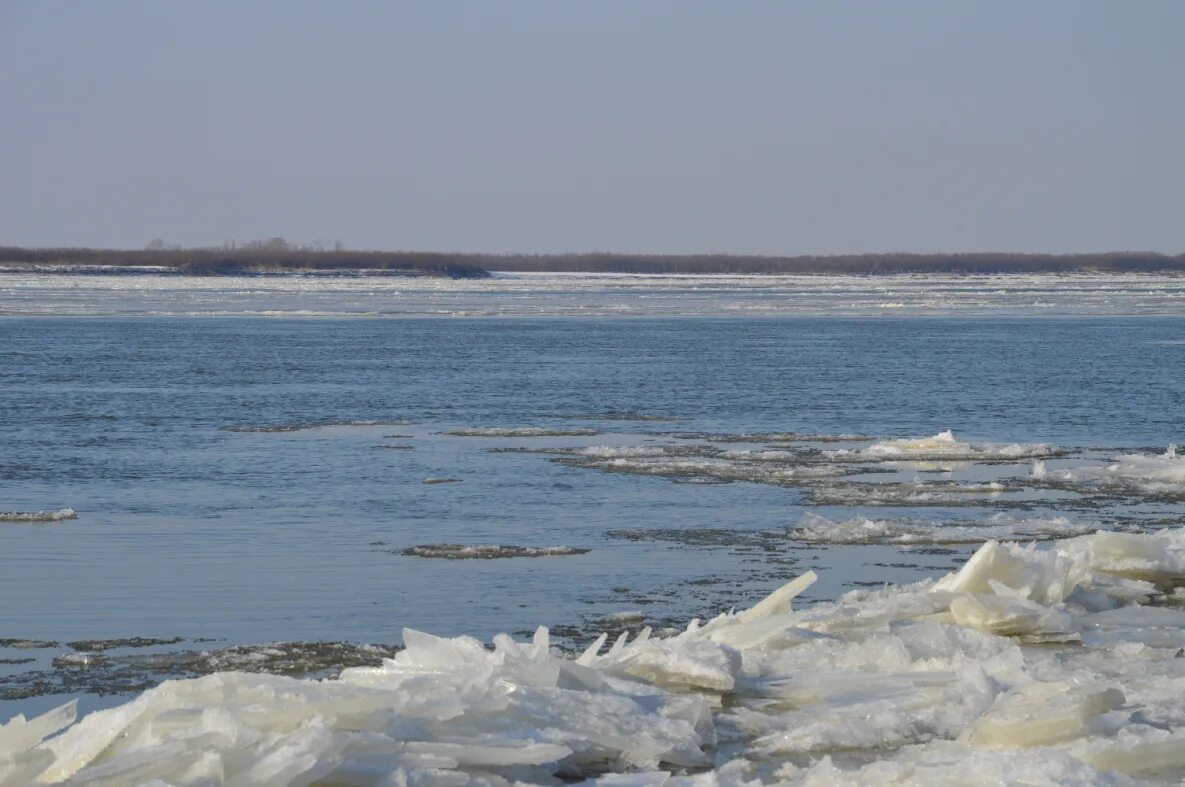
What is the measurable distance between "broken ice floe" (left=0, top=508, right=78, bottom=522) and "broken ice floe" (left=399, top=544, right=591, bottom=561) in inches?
103

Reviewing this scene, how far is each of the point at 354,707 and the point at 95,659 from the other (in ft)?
8.00

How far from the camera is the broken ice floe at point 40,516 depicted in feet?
36.9

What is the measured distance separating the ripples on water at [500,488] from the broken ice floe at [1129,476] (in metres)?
0.05

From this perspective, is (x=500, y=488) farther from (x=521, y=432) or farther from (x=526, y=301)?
(x=526, y=301)

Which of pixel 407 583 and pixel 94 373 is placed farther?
pixel 94 373

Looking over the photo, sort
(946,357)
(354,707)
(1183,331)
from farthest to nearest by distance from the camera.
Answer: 1. (1183,331)
2. (946,357)
3. (354,707)

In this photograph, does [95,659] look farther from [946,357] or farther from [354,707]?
[946,357]

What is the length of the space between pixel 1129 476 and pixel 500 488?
4.90 metres

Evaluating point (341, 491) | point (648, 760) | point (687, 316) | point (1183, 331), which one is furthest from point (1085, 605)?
point (687, 316)

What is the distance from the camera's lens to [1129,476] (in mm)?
13234

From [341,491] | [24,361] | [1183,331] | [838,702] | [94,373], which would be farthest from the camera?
[1183,331]

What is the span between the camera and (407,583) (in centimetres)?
910

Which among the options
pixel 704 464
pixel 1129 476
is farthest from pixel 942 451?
pixel 704 464

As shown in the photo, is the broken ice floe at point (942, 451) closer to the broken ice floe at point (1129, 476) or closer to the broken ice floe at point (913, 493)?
the broken ice floe at point (1129, 476)
